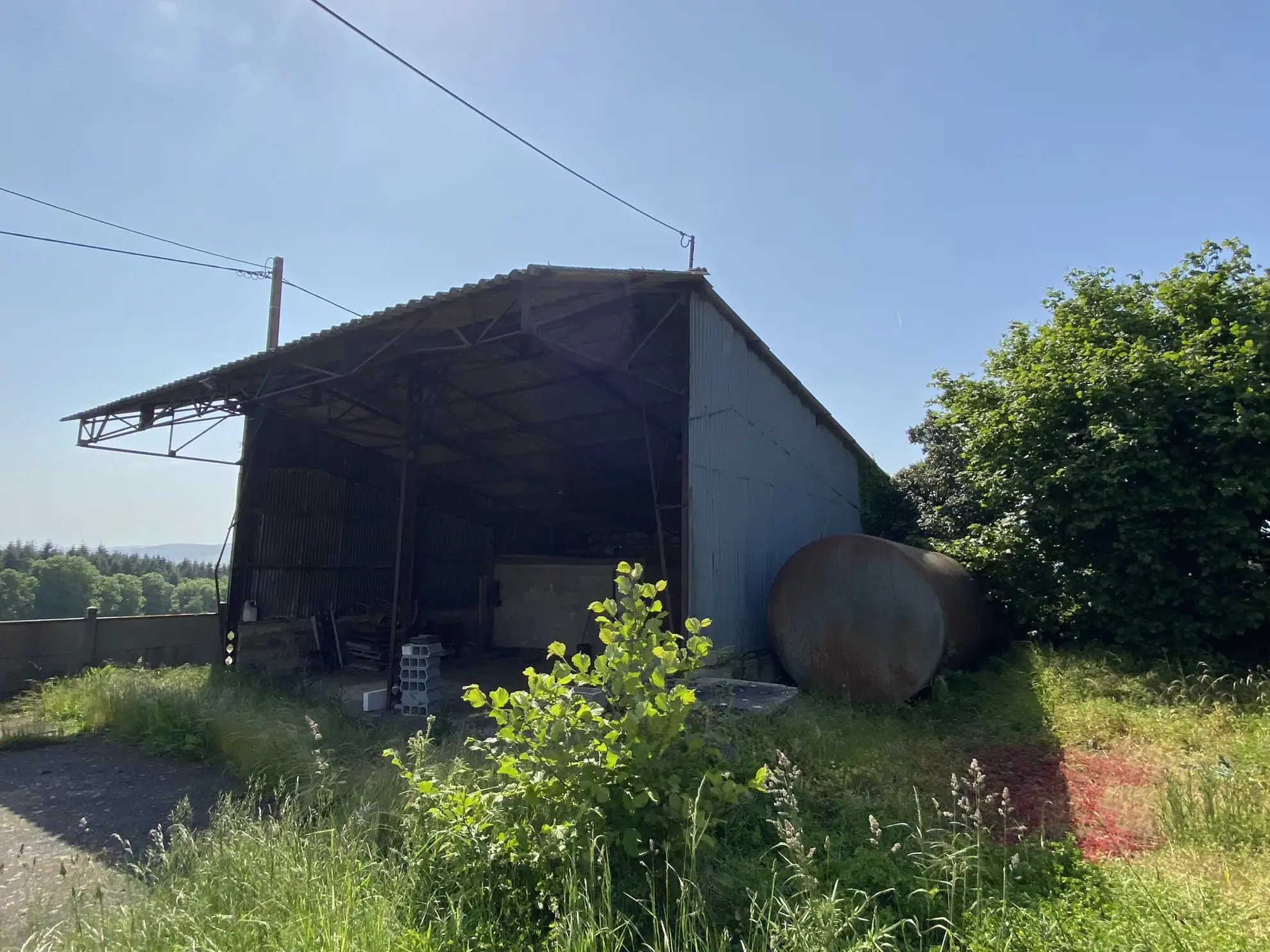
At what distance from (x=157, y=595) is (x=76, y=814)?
2743 inches

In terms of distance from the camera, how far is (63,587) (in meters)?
51.4

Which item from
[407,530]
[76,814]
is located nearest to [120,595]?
[407,530]

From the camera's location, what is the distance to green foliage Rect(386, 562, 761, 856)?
3.02 metres

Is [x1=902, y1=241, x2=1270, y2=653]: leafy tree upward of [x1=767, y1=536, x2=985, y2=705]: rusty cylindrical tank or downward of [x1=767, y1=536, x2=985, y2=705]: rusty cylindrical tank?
upward

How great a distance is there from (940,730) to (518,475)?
363 inches

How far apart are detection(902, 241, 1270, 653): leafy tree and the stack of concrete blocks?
7540mm

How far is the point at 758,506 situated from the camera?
9.69 meters

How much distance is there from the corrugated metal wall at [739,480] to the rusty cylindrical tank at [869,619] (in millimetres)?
624

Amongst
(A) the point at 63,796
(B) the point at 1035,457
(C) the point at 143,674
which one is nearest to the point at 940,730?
(B) the point at 1035,457

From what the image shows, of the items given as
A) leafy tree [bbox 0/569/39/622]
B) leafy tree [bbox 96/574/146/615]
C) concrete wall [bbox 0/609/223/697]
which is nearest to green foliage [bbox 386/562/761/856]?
concrete wall [bbox 0/609/223/697]

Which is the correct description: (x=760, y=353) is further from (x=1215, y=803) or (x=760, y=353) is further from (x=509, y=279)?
(x=1215, y=803)

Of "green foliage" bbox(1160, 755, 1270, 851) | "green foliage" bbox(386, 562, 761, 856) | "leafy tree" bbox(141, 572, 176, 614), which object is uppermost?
"green foliage" bbox(386, 562, 761, 856)

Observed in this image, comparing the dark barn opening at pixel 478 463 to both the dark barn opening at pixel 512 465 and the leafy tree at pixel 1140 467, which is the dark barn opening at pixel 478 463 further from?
the leafy tree at pixel 1140 467

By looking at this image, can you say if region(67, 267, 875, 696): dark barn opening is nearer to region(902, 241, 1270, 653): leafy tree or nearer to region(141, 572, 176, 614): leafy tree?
region(902, 241, 1270, 653): leafy tree
